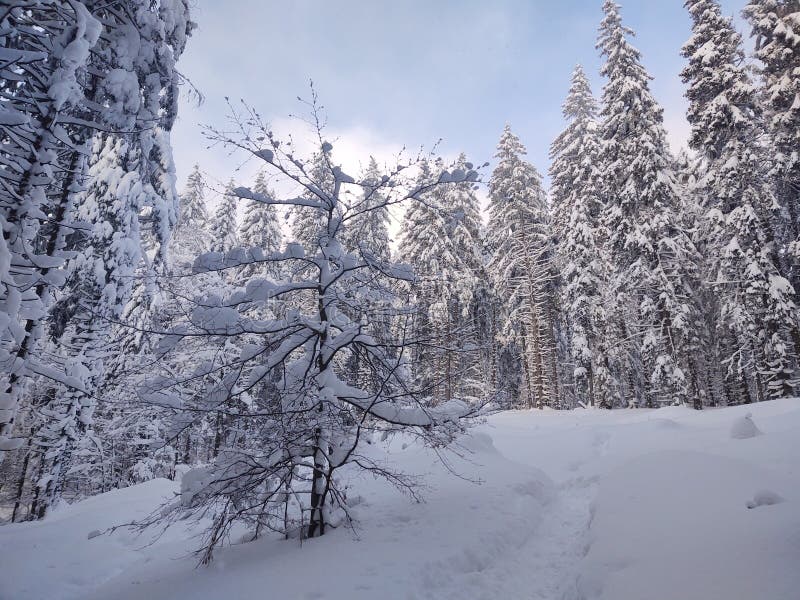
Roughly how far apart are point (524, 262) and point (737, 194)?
9530 millimetres

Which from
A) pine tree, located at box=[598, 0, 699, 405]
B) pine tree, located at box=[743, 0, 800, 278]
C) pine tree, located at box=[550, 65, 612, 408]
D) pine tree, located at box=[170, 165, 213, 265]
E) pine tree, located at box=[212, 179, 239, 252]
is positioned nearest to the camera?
pine tree, located at box=[743, 0, 800, 278]

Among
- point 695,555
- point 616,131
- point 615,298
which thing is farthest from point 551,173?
point 695,555

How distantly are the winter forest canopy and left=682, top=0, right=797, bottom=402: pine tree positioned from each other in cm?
11

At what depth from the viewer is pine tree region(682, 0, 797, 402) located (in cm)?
1452

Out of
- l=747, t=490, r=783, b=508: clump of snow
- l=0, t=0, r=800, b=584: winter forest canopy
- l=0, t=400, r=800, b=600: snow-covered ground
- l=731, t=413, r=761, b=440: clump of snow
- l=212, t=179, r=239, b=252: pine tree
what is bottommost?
l=0, t=400, r=800, b=600: snow-covered ground

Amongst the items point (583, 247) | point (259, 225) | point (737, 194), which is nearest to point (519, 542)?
point (737, 194)

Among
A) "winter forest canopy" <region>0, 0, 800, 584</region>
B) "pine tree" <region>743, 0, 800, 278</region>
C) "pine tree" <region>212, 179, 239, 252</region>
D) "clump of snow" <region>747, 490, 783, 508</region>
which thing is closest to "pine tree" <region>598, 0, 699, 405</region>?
"winter forest canopy" <region>0, 0, 800, 584</region>

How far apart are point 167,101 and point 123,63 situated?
5.59ft

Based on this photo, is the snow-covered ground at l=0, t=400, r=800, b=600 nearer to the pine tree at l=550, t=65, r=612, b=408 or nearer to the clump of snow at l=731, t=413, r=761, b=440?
the clump of snow at l=731, t=413, r=761, b=440

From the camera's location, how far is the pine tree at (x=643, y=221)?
17.2 metres

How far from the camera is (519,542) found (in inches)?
238

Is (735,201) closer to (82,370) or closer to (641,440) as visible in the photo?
(641,440)

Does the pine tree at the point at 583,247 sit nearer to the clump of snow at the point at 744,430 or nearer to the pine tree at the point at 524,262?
the pine tree at the point at 524,262

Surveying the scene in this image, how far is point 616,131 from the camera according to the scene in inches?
777
